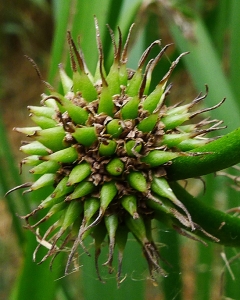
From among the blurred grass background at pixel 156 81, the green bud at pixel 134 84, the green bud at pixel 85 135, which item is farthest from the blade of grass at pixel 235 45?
the green bud at pixel 85 135

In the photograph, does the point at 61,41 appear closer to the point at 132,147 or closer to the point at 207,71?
the point at 207,71

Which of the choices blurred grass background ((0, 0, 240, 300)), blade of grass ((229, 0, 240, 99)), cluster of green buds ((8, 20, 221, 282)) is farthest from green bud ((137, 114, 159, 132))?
blade of grass ((229, 0, 240, 99))

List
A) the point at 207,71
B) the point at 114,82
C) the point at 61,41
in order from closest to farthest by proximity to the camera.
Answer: the point at 114,82 → the point at 61,41 → the point at 207,71

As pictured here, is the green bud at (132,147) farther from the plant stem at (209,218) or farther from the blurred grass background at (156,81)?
the blurred grass background at (156,81)

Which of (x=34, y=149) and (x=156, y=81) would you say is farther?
(x=156, y=81)

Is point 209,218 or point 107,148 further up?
point 107,148

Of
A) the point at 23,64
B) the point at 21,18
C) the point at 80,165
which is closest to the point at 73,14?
the point at 80,165

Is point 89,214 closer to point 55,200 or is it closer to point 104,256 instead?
point 55,200

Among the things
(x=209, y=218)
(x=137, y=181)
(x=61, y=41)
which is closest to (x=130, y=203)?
(x=137, y=181)
